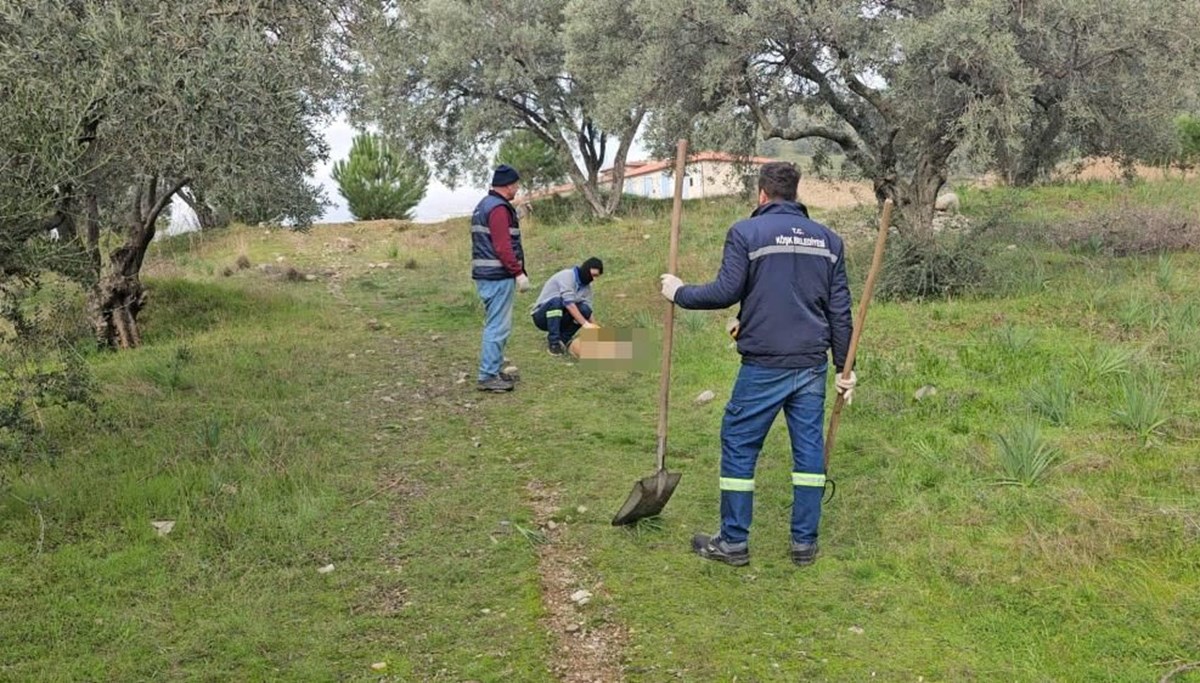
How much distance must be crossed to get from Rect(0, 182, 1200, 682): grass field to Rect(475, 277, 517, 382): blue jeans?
398 millimetres

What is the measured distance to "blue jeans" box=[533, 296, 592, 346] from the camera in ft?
33.3

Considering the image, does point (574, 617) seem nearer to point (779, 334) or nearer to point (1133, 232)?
point (779, 334)

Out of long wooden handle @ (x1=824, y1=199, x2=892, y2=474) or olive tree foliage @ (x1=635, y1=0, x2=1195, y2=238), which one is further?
olive tree foliage @ (x1=635, y1=0, x2=1195, y2=238)

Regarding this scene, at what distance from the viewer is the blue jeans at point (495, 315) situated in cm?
836

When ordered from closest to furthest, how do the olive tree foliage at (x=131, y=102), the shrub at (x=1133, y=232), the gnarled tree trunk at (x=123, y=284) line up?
1. the olive tree foliage at (x=131, y=102)
2. the gnarled tree trunk at (x=123, y=284)
3. the shrub at (x=1133, y=232)

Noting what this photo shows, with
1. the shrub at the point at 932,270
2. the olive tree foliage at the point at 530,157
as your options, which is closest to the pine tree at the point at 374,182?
the olive tree foliage at the point at 530,157

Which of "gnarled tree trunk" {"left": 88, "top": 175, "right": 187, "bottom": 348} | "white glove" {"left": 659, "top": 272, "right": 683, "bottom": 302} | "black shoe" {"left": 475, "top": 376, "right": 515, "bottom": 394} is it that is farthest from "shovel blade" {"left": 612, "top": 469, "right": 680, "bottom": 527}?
"gnarled tree trunk" {"left": 88, "top": 175, "right": 187, "bottom": 348}

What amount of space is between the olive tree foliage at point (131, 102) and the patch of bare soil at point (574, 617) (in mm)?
3164

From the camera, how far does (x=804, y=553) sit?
4859mm

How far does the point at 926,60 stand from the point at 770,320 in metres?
6.67

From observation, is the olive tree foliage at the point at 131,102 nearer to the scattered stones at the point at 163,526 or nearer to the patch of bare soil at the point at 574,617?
the scattered stones at the point at 163,526

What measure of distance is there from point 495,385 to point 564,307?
1863 millimetres

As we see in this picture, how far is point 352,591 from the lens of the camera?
4680mm

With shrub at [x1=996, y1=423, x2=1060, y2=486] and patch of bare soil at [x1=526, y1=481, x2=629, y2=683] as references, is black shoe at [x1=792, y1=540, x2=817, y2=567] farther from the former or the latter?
shrub at [x1=996, y1=423, x2=1060, y2=486]
